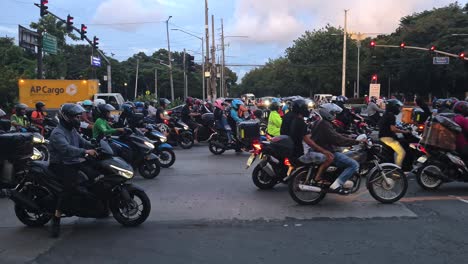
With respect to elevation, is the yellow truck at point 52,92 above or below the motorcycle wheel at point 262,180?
above

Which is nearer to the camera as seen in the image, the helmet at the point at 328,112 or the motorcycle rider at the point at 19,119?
the helmet at the point at 328,112

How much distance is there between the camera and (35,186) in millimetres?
6480

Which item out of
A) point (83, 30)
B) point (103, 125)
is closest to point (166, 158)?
point (103, 125)

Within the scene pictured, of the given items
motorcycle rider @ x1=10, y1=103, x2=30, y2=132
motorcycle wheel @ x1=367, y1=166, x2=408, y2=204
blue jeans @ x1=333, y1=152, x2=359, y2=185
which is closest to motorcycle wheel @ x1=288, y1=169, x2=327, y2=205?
blue jeans @ x1=333, y1=152, x2=359, y2=185

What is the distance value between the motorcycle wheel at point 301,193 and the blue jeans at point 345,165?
41 cm

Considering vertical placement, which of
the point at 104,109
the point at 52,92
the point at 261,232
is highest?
the point at 52,92

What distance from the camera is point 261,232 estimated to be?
624 centimetres

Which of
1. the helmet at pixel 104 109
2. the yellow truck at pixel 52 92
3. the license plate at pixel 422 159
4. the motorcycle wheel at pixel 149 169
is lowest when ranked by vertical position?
the motorcycle wheel at pixel 149 169

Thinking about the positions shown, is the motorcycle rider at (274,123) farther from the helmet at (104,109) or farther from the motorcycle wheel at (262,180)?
the helmet at (104,109)

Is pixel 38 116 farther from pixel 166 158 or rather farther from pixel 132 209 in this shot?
pixel 132 209

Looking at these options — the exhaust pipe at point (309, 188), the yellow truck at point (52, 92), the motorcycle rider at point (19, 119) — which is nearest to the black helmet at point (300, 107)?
the exhaust pipe at point (309, 188)

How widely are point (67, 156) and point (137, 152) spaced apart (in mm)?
4163

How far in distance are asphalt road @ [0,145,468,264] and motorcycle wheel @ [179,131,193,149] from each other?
755 cm

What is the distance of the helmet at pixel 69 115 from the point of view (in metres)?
6.26
